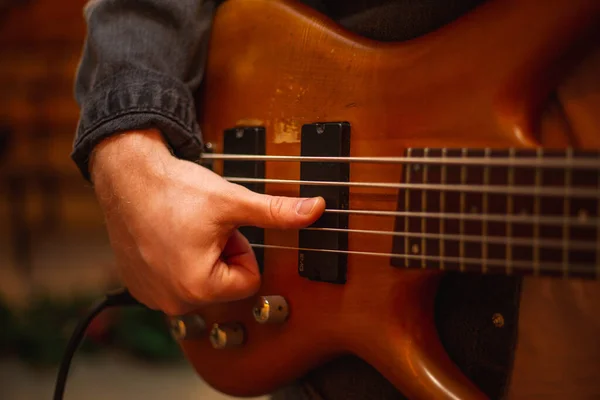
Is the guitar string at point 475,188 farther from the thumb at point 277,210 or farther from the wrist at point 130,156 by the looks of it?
the wrist at point 130,156

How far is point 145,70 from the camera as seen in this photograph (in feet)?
2.22

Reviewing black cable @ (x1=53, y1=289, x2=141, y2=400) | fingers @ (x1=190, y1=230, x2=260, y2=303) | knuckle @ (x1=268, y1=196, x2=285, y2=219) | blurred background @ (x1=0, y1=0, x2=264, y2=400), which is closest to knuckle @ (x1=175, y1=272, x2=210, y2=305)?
fingers @ (x1=190, y1=230, x2=260, y2=303)

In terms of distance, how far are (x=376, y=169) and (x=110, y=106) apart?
0.32 meters

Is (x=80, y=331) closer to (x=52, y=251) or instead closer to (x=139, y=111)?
(x=139, y=111)

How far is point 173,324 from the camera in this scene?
29.3 inches

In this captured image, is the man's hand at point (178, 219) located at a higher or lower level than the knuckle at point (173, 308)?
higher

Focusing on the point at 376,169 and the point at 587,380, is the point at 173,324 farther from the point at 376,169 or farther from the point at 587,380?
the point at 587,380

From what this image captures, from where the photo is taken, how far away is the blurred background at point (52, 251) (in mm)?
1866

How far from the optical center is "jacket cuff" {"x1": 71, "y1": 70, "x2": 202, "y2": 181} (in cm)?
64

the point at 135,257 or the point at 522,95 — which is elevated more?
the point at 522,95

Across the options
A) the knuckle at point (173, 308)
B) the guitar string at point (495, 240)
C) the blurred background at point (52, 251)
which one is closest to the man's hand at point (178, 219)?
the knuckle at point (173, 308)

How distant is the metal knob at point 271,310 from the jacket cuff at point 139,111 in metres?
0.20

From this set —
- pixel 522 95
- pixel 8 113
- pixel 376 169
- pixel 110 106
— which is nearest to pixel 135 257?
pixel 110 106

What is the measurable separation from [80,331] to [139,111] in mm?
352
